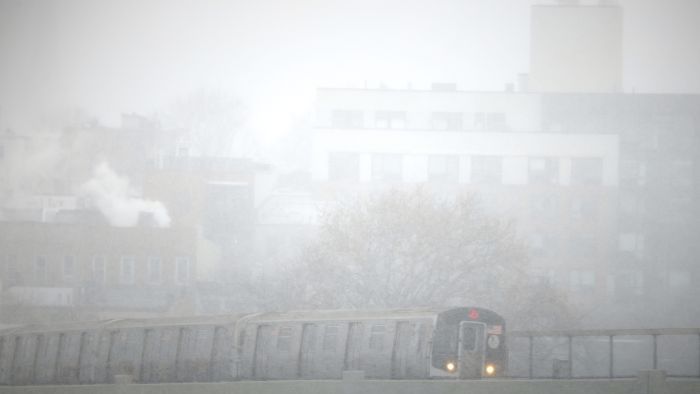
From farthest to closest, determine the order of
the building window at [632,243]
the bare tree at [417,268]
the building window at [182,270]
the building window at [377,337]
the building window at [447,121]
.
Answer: the building window at [632,243]
the building window at [447,121]
the building window at [182,270]
the bare tree at [417,268]
the building window at [377,337]

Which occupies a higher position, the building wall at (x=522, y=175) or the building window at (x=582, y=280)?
the building wall at (x=522, y=175)

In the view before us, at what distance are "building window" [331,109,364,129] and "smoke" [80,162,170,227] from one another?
41.7 ft

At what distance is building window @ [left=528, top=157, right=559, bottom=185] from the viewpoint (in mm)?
53312

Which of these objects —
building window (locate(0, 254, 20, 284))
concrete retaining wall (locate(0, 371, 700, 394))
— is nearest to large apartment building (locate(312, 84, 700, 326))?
building window (locate(0, 254, 20, 284))

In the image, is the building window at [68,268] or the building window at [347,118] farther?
the building window at [347,118]

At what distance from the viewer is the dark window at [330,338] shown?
21109 millimetres

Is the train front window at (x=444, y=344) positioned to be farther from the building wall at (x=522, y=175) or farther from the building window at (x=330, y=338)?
the building wall at (x=522, y=175)

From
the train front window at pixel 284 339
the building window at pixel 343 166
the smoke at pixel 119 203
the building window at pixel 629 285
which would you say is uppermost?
the building window at pixel 343 166

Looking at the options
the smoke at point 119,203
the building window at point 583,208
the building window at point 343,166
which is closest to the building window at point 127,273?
the smoke at point 119,203

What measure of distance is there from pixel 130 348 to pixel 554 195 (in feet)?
120

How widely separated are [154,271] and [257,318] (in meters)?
27.8

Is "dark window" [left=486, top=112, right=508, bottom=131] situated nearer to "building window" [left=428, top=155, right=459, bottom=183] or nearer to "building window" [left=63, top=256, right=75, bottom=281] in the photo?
"building window" [left=428, top=155, right=459, bottom=183]

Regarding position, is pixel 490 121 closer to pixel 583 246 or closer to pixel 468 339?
pixel 583 246

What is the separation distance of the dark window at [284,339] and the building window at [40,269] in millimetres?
31122
